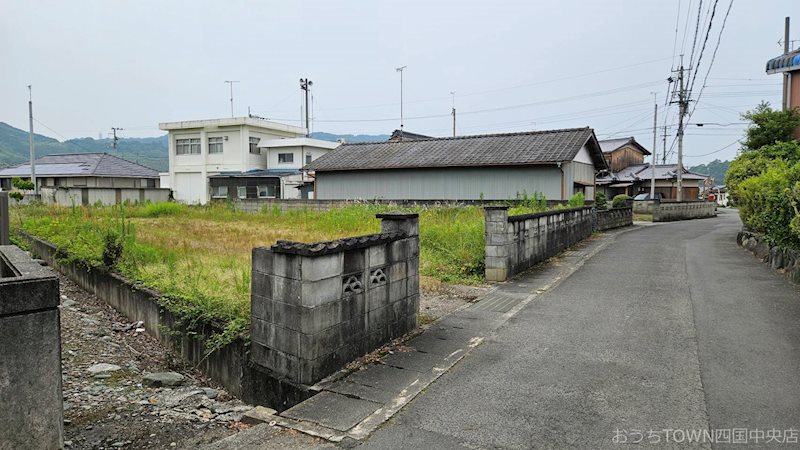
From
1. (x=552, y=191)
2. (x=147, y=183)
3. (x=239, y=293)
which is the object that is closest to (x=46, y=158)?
(x=147, y=183)

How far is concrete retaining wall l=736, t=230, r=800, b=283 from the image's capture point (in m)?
8.30

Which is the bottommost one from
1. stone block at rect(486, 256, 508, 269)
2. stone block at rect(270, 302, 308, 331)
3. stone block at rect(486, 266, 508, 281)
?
stone block at rect(486, 266, 508, 281)

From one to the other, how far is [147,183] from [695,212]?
3927 cm

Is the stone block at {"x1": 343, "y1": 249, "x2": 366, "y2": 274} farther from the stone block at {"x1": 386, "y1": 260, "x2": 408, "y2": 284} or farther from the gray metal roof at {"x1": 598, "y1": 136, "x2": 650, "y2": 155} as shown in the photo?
the gray metal roof at {"x1": 598, "y1": 136, "x2": 650, "y2": 155}

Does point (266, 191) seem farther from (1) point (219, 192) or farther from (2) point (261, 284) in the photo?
(2) point (261, 284)

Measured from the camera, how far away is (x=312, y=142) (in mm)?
36094

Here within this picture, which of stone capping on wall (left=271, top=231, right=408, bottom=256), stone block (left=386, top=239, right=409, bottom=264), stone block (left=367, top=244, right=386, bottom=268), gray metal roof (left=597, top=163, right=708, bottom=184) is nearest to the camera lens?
stone capping on wall (left=271, top=231, right=408, bottom=256)

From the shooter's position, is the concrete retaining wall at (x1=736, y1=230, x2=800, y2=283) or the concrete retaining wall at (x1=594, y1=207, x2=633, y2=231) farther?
the concrete retaining wall at (x1=594, y1=207, x2=633, y2=231)

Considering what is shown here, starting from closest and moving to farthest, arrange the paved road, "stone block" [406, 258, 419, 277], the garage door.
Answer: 1. the paved road
2. "stone block" [406, 258, 419, 277]
3. the garage door

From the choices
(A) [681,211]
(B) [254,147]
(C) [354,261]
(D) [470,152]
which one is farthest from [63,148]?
(C) [354,261]

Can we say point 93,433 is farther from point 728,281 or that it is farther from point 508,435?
point 728,281

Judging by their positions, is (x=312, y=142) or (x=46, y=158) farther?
(x=46, y=158)

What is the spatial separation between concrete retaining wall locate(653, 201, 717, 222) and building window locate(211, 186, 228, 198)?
27332 millimetres

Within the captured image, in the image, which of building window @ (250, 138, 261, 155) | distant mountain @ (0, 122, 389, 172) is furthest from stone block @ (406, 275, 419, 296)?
distant mountain @ (0, 122, 389, 172)
